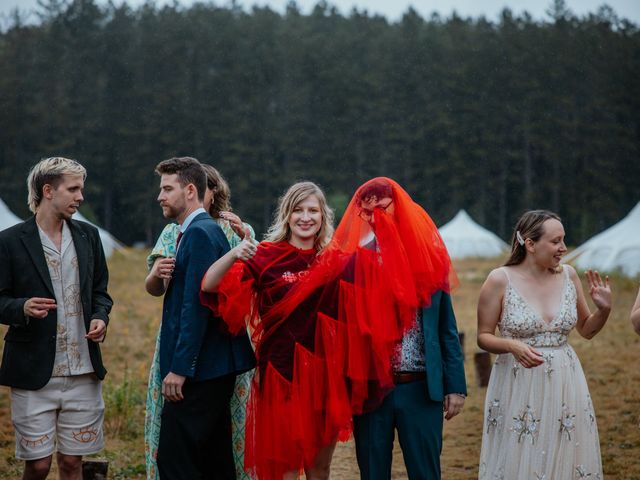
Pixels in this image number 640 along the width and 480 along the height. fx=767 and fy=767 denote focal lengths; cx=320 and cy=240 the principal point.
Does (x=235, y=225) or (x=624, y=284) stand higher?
(x=235, y=225)

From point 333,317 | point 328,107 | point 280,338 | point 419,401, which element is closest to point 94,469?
point 280,338

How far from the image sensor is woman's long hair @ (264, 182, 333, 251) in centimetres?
378

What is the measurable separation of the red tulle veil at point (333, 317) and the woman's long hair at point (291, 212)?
108 millimetres

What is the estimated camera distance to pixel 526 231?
3963mm

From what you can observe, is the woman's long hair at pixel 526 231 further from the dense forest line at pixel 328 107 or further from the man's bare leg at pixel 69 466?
the dense forest line at pixel 328 107

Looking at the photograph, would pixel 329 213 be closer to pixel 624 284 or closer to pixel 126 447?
pixel 126 447

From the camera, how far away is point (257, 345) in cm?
371

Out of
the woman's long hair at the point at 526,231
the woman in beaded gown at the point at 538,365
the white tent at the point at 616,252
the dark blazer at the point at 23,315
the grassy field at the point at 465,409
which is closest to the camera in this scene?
the dark blazer at the point at 23,315

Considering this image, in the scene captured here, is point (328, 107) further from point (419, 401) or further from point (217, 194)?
point (419, 401)

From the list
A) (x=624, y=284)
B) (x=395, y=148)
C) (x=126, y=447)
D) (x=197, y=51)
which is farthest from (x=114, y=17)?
(x=126, y=447)

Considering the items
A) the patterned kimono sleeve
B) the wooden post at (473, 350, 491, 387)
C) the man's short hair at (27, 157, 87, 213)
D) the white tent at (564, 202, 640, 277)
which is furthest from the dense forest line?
the man's short hair at (27, 157, 87, 213)

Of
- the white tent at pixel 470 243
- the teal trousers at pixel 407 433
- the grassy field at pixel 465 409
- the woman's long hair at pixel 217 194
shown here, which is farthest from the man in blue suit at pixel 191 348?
the white tent at pixel 470 243

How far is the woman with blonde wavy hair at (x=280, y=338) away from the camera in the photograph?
350 cm

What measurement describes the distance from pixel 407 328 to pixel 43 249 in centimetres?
181
